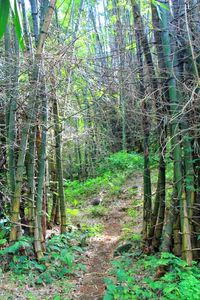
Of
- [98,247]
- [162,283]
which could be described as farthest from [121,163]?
[162,283]

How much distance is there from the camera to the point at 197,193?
11.8 ft

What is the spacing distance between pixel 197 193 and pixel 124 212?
176 inches

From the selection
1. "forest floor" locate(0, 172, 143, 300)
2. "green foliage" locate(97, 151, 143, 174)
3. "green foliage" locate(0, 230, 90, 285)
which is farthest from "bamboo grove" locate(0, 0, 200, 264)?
"green foliage" locate(97, 151, 143, 174)

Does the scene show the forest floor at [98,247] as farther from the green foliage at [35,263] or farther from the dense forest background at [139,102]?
the dense forest background at [139,102]

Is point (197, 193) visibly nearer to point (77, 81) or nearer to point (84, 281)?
point (84, 281)

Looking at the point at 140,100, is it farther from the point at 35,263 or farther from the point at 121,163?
the point at 121,163

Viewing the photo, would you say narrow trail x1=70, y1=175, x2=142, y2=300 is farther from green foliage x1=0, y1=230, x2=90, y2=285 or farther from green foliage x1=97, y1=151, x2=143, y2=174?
green foliage x1=97, y1=151, x2=143, y2=174

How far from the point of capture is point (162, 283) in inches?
126

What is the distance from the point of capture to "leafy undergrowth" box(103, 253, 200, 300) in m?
2.85

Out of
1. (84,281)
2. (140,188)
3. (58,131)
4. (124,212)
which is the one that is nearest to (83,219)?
(124,212)

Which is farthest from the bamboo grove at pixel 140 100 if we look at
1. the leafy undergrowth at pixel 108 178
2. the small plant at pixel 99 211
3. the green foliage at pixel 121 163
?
the green foliage at pixel 121 163

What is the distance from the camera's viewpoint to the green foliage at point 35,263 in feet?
12.5

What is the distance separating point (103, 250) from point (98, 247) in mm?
199

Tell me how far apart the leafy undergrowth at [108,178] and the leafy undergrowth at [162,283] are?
220 inches
